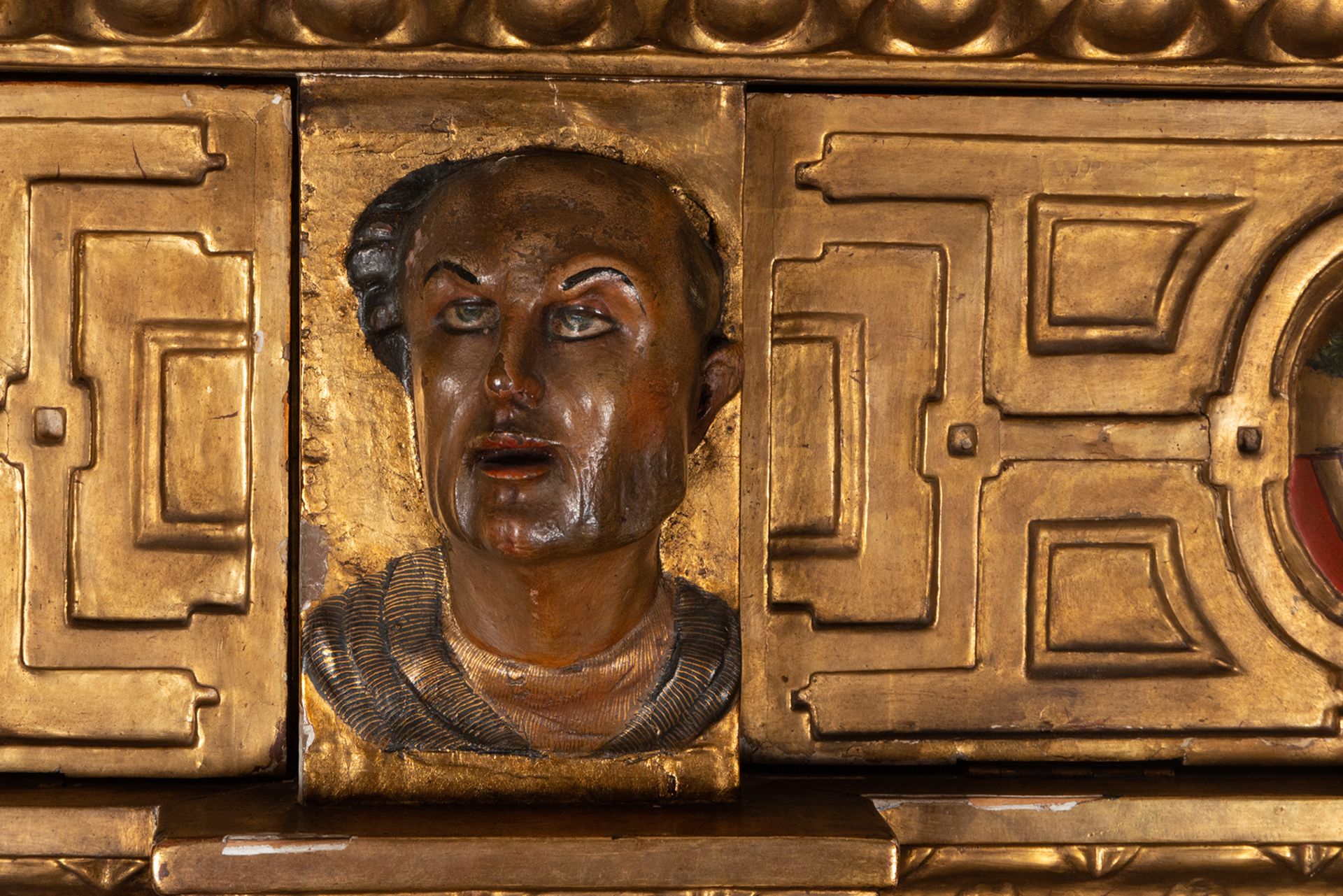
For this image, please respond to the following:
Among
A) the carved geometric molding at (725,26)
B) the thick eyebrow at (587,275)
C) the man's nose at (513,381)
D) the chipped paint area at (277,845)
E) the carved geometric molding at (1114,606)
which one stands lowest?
the chipped paint area at (277,845)

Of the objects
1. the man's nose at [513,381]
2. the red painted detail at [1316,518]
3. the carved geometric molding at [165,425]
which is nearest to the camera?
the man's nose at [513,381]

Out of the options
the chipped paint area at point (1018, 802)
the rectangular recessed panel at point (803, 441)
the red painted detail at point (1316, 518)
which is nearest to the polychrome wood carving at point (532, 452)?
the rectangular recessed panel at point (803, 441)

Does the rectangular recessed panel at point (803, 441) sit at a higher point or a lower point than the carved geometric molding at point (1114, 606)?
higher

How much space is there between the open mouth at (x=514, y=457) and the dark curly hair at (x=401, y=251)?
7.5 inches

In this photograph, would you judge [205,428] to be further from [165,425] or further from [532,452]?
[532,452]

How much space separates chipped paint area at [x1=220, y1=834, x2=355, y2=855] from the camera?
4.26ft

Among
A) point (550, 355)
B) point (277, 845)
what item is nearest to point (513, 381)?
point (550, 355)

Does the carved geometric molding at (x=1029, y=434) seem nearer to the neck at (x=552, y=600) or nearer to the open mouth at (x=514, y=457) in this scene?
the neck at (x=552, y=600)

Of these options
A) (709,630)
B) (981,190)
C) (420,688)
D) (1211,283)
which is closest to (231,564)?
(420,688)

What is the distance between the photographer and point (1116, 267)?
5.08 feet

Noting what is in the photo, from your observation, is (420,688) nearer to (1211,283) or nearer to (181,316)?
(181,316)

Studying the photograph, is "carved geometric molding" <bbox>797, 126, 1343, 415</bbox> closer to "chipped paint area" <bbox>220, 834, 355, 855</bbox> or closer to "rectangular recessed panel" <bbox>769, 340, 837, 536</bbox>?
"rectangular recessed panel" <bbox>769, 340, 837, 536</bbox>

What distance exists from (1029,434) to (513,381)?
67 cm

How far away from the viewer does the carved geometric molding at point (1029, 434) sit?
1517 millimetres
